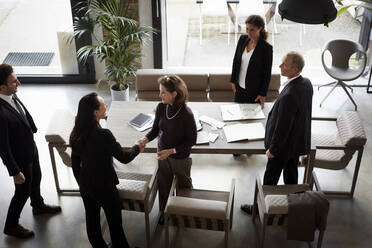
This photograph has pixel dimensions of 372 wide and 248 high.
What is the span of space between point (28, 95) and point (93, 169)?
165 inches

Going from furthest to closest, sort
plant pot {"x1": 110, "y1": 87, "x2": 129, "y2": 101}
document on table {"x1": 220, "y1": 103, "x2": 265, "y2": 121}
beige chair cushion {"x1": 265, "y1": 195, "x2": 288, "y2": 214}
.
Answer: plant pot {"x1": 110, "y1": 87, "x2": 129, "y2": 101}, document on table {"x1": 220, "y1": 103, "x2": 265, "y2": 121}, beige chair cushion {"x1": 265, "y1": 195, "x2": 288, "y2": 214}

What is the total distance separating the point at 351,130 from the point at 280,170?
920mm

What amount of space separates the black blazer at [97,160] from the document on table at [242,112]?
1489 mm

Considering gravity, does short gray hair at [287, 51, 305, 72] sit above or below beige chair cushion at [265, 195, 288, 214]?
above

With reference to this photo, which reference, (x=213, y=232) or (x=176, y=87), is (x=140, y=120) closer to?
(x=176, y=87)

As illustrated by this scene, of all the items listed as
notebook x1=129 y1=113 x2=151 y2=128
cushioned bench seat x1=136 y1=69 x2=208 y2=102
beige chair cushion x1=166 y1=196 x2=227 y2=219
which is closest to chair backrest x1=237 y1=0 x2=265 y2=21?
cushioned bench seat x1=136 y1=69 x2=208 y2=102

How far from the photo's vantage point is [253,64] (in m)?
4.79

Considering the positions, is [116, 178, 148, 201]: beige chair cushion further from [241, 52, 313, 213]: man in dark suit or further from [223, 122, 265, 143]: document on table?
[241, 52, 313, 213]: man in dark suit

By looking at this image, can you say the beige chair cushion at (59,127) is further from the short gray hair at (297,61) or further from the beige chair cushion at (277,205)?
the short gray hair at (297,61)

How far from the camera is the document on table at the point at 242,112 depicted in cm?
453

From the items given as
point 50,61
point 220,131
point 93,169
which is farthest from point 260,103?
point 50,61

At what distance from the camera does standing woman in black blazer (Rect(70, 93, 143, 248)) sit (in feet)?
10.3

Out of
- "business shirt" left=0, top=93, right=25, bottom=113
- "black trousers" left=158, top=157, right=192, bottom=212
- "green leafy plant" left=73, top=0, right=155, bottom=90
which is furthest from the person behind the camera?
"green leafy plant" left=73, top=0, right=155, bottom=90

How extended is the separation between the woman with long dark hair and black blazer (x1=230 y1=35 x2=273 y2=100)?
140 centimetres
